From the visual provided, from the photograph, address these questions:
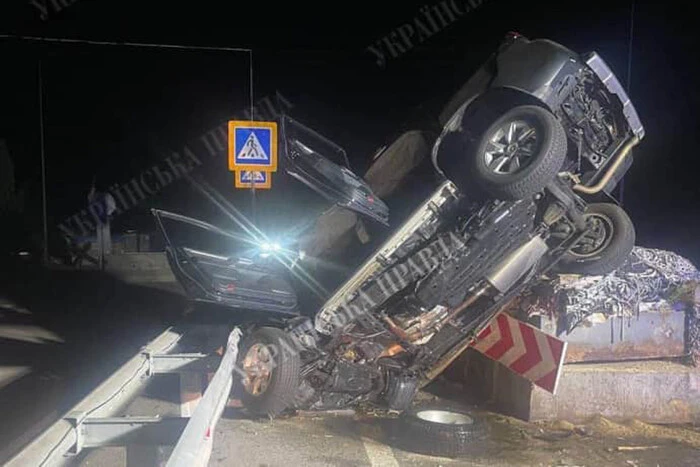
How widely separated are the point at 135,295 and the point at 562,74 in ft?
30.7

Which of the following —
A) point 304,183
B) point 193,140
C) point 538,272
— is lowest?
point 538,272

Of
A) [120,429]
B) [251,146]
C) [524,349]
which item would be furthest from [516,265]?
[251,146]

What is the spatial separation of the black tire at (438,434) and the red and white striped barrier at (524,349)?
57 centimetres

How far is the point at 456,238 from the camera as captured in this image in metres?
4.48

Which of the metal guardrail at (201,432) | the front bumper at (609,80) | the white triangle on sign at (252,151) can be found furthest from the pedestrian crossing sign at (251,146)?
the metal guardrail at (201,432)

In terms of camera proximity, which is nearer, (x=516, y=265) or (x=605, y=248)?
(x=516, y=265)

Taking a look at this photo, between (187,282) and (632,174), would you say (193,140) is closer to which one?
(632,174)

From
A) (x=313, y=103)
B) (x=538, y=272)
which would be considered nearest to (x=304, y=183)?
(x=538, y=272)

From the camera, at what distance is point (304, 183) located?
4.83 m

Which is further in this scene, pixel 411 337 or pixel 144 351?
pixel 411 337

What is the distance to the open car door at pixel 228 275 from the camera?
4.68 m

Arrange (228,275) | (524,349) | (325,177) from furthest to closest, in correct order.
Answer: (524,349) < (228,275) < (325,177)

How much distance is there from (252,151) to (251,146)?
0.08m

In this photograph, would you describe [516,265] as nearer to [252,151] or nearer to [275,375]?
[275,375]
